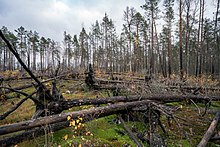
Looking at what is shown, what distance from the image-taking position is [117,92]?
641 cm

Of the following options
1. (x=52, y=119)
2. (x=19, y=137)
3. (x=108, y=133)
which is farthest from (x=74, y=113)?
(x=108, y=133)

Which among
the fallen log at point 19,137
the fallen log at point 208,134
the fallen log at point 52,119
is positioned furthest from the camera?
the fallen log at point 208,134

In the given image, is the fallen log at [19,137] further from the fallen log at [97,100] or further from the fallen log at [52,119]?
the fallen log at [97,100]

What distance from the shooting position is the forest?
140 inches

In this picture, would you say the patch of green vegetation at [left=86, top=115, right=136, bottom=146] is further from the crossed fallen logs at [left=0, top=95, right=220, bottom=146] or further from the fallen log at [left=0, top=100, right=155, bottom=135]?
the fallen log at [left=0, top=100, right=155, bottom=135]

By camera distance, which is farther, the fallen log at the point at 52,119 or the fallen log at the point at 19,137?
the fallen log at the point at 19,137

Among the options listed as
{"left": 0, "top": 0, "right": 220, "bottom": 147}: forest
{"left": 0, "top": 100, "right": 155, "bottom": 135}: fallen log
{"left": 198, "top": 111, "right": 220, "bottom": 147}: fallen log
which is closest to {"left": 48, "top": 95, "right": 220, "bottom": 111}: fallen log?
{"left": 0, "top": 0, "right": 220, "bottom": 147}: forest

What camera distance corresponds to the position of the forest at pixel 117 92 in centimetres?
356

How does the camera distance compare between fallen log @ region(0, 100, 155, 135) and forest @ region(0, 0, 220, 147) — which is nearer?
fallen log @ region(0, 100, 155, 135)

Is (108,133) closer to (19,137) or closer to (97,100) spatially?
(97,100)

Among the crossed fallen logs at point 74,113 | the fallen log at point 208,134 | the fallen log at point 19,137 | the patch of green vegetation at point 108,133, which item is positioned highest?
→ the crossed fallen logs at point 74,113

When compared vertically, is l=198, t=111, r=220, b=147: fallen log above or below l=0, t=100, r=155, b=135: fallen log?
below

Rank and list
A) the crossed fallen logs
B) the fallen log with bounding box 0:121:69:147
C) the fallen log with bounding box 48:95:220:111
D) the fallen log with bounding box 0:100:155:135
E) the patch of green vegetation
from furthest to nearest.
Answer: the patch of green vegetation, the fallen log with bounding box 48:95:220:111, the fallen log with bounding box 0:121:69:147, the crossed fallen logs, the fallen log with bounding box 0:100:155:135

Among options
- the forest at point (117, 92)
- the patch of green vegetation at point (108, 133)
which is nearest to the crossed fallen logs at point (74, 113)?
the forest at point (117, 92)
